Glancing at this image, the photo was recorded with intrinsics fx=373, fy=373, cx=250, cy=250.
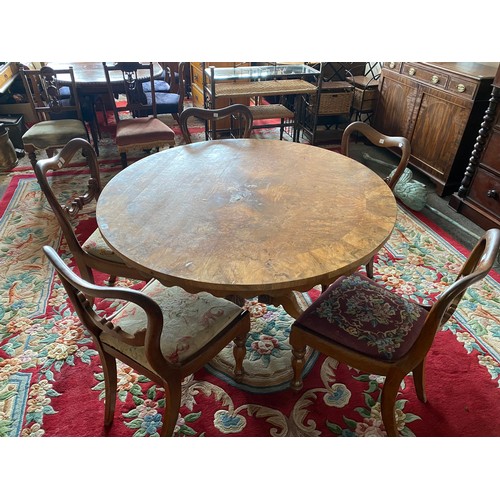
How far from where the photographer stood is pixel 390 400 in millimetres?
1288

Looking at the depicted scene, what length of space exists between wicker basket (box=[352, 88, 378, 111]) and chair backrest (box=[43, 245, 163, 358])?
358 centimetres

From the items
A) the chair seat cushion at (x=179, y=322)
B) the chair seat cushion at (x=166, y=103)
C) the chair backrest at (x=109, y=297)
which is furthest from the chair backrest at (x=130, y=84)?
the chair backrest at (x=109, y=297)

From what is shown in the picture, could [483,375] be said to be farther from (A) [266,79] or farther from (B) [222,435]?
(A) [266,79]

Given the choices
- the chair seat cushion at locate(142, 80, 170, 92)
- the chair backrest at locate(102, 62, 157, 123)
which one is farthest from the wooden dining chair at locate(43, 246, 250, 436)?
the chair seat cushion at locate(142, 80, 170, 92)

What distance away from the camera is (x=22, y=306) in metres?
2.02

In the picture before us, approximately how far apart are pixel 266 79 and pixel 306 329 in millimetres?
3168

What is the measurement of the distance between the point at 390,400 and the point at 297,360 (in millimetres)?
385

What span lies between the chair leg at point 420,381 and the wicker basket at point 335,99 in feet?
10.0

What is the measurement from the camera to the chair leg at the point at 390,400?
1239mm

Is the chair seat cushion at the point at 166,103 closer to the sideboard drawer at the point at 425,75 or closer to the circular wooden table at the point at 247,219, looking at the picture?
the circular wooden table at the point at 247,219

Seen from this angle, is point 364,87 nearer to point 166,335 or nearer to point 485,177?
point 485,177

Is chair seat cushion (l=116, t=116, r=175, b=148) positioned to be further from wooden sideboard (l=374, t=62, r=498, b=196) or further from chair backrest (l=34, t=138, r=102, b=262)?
wooden sideboard (l=374, t=62, r=498, b=196)

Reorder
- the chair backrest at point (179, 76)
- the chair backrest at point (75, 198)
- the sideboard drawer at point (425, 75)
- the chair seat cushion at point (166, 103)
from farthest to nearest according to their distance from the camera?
the chair seat cushion at point (166, 103), the chair backrest at point (179, 76), the sideboard drawer at point (425, 75), the chair backrest at point (75, 198)

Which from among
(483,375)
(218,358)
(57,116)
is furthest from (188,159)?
(57,116)
